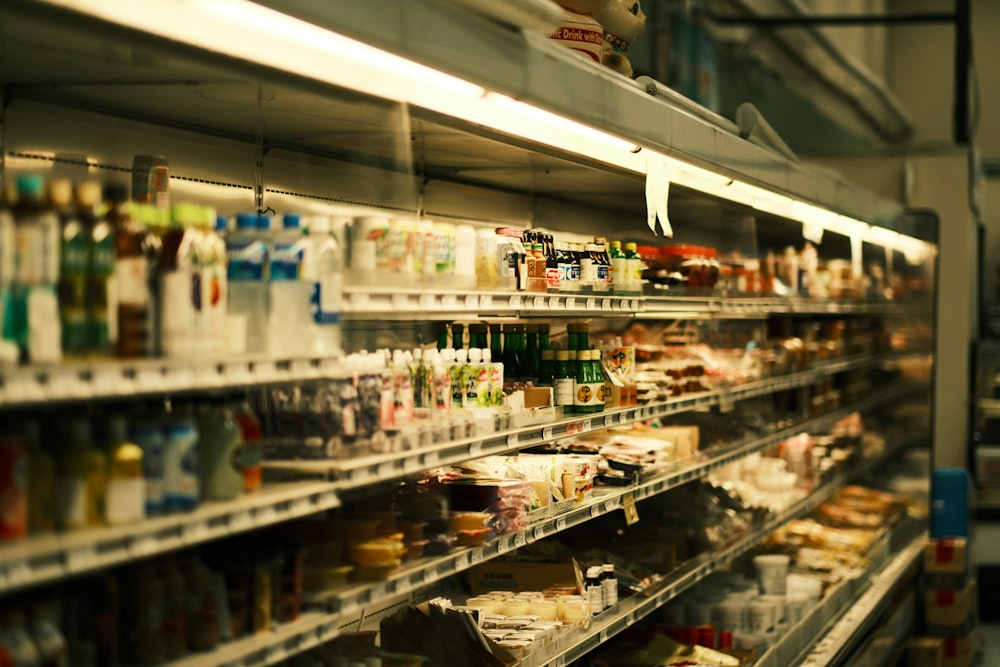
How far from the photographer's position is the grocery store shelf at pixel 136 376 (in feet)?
4.86

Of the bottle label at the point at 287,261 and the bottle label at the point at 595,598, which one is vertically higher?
the bottle label at the point at 287,261

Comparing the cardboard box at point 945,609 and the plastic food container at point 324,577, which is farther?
the cardboard box at point 945,609

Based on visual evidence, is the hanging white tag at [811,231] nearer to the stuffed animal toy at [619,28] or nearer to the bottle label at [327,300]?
the stuffed animal toy at [619,28]

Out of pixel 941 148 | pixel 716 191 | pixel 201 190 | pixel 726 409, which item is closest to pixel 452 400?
pixel 201 190

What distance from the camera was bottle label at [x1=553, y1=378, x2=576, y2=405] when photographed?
3.47 m

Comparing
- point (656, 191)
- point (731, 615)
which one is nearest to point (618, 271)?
point (656, 191)

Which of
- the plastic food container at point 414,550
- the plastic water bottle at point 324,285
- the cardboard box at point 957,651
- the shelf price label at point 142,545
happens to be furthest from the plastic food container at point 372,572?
the cardboard box at point 957,651

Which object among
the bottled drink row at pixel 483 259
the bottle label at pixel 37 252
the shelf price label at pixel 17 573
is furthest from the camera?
the bottled drink row at pixel 483 259

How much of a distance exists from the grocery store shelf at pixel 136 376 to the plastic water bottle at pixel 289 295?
50mm

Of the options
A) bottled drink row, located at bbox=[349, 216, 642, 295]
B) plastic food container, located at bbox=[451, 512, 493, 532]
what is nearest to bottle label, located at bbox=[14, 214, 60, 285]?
bottled drink row, located at bbox=[349, 216, 642, 295]

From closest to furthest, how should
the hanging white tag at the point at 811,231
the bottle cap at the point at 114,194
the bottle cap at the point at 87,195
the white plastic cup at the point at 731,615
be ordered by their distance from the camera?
the bottle cap at the point at 87,195, the bottle cap at the point at 114,194, the white plastic cup at the point at 731,615, the hanging white tag at the point at 811,231

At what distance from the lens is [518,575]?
12.1ft

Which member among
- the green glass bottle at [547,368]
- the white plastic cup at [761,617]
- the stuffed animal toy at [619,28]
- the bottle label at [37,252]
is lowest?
the white plastic cup at [761,617]

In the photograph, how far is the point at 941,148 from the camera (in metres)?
7.85
